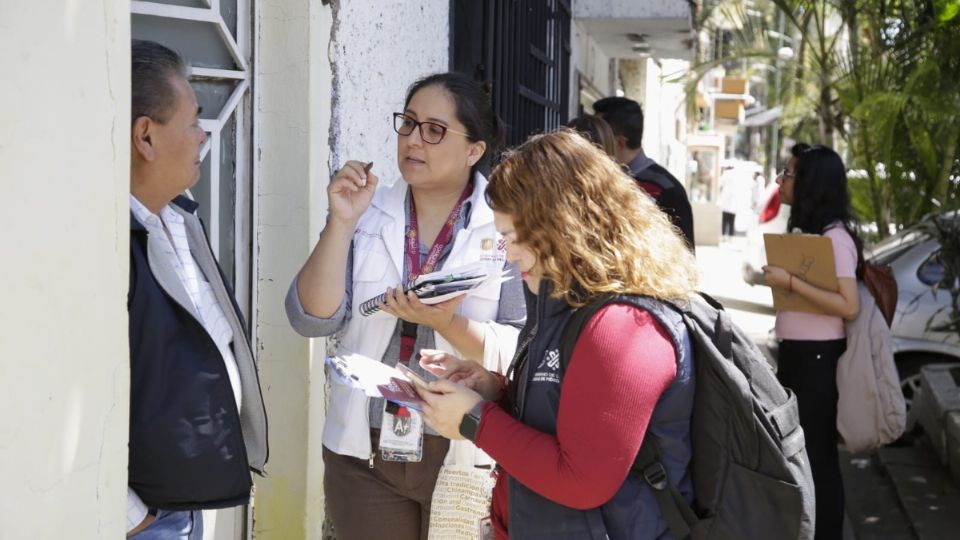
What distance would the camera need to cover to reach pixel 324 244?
3160mm

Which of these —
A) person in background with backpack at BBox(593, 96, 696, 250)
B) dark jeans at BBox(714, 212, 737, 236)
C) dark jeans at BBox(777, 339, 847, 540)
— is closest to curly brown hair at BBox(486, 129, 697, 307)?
person in background with backpack at BBox(593, 96, 696, 250)

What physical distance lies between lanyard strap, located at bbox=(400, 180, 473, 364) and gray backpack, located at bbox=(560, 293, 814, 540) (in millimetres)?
889

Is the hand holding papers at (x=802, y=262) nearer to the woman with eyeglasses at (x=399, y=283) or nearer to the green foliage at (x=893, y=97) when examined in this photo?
the woman with eyeglasses at (x=399, y=283)

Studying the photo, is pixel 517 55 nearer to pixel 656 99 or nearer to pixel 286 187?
pixel 286 187

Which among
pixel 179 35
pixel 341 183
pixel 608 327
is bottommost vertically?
pixel 608 327

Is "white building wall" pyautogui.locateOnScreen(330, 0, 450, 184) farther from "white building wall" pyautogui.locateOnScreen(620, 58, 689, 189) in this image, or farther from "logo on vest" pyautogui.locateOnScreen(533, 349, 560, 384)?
"white building wall" pyautogui.locateOnScreen(620, 58, 689, 189)

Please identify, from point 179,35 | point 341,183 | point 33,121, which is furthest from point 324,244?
point 33,121

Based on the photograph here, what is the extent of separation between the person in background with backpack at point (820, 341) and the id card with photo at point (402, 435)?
98.7 inches

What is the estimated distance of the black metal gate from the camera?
6.37 metres

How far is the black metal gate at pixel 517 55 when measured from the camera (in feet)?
20.9

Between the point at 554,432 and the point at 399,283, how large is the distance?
0.77m

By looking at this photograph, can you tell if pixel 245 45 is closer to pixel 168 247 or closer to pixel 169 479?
pixel 168 247

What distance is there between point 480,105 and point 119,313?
57.3 inches

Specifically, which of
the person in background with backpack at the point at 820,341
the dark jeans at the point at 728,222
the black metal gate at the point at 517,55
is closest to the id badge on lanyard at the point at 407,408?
the person in background with backpack at the point at 820,341
